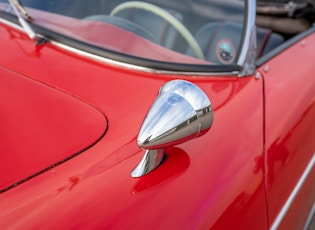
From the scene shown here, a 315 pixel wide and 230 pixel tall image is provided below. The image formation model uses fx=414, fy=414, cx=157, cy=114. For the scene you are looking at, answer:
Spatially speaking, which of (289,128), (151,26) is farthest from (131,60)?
(289,128)

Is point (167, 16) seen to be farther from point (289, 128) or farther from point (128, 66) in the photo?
point (289, 128)

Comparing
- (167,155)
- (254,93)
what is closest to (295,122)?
(254,93)

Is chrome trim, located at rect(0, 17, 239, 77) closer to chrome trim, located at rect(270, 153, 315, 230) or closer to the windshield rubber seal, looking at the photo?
the windshield rubber seal

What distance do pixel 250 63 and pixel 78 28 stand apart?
0.65 meters

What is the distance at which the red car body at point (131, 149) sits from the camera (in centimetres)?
90

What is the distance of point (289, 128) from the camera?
1361 mm

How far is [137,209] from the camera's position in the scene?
0.89 m

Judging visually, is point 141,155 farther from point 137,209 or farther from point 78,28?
point 78,28

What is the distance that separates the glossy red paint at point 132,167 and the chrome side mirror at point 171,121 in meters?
0.05

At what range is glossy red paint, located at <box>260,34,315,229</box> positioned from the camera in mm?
1266

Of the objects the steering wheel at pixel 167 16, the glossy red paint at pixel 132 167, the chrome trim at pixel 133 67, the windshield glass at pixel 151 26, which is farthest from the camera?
the steering wheel at pixel 167 16

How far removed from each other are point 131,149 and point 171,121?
16 centimetres

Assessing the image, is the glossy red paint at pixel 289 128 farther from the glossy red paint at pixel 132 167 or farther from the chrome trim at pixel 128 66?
the chrome trim at pixel 128 66

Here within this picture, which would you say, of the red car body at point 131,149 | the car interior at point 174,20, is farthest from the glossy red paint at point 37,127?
the car interior at point 174,20
